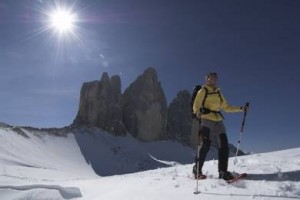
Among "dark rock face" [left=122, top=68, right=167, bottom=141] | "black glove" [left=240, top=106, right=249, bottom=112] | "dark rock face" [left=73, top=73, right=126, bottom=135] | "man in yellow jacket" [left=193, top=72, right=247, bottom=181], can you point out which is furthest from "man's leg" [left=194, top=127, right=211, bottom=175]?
"dark rock face" [left=122, top=68, right=167, bottom=141]

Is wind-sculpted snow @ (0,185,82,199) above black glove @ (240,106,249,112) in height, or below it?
below

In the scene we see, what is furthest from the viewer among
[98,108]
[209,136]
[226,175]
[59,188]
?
[98,108]

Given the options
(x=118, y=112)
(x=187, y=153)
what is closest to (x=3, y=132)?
(x=118, y=112)

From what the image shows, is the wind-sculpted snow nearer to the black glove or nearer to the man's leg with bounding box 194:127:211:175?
the man's leg with bounding box 194:127:211:175

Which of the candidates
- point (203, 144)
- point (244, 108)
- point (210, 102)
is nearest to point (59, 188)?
point (203, 144)

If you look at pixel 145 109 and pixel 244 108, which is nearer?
pixel 244 108

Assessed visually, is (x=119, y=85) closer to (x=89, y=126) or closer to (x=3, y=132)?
(x=89, y=126)

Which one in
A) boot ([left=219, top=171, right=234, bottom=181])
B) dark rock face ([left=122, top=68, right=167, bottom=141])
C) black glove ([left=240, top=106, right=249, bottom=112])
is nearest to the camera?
boot ([left=219, top=171, right=234, bottom=181])

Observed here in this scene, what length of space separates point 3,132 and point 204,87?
63.3 m

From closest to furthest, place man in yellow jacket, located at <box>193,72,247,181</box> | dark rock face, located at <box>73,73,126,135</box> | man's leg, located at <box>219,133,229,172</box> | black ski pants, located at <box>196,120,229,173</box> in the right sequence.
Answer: man's leg, located at <box>219,133,229,172</box> < black ski pants, located at <box>196,120,229,173</box> < man in yellow jacket, located at <box>193,72,247,181</box> < dark rock face, located at <box>73,73,126,135</box>

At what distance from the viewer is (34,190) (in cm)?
1111

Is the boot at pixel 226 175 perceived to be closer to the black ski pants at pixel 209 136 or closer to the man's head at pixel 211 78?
the black ski pants at pixel 209 136

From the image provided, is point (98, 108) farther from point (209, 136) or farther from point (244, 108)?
point (209, 136)

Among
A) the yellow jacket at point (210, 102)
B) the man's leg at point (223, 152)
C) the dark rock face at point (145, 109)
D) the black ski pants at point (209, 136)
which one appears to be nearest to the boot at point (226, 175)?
the man's leg at point (223, 152)
